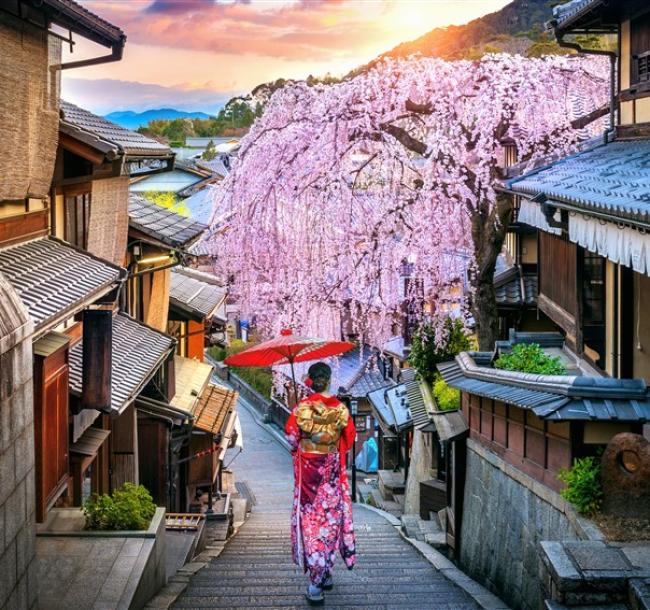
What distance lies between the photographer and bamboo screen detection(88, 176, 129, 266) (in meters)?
12.5

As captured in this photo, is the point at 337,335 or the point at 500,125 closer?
the point at 500,125

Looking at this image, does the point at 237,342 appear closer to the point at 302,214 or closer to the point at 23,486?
the point at 302,214

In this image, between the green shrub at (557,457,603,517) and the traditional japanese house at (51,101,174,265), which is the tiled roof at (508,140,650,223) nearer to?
the green shrub at (557,457,603,517)

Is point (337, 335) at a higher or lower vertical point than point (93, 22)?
lower

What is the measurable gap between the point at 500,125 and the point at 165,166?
5.64 metres

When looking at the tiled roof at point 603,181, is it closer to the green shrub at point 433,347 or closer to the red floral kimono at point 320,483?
the red floral kimono at point 320,483

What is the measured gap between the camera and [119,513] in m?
9.45

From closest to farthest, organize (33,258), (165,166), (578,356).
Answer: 1. (33,258)
2. (578,356)
3. (165,166)

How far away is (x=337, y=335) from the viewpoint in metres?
16.6

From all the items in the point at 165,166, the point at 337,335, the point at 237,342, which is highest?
the point at 165,166

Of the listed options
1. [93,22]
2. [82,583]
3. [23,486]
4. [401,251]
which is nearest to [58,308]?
[23,486]

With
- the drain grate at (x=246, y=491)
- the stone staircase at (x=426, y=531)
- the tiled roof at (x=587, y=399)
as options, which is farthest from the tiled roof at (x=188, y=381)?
the tiled roof at (x=587, y=399)

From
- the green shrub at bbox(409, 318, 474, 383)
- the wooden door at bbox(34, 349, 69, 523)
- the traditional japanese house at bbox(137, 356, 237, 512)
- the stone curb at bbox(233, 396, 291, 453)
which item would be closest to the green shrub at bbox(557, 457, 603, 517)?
the wooden door at bbox(34, 349, 69, 523)

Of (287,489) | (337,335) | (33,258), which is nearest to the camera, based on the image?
(33,258)
